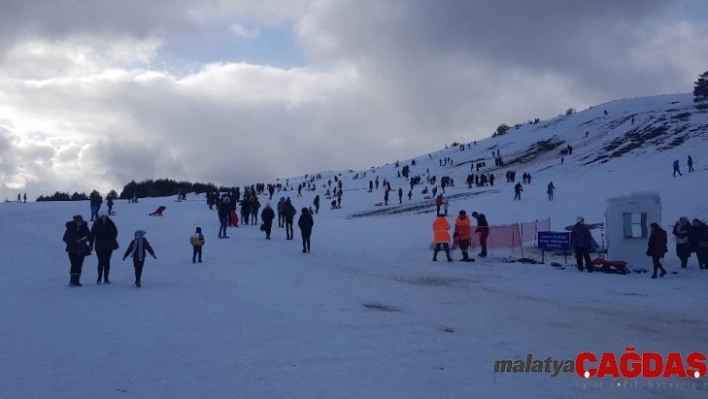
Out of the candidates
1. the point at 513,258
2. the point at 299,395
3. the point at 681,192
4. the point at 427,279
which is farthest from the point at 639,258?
the point at 681,192

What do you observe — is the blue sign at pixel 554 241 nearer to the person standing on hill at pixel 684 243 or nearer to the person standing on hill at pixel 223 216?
the person standing on hill at pixel 684 243

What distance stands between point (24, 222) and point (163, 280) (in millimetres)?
20108

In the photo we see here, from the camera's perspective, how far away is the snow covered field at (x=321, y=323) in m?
6.89

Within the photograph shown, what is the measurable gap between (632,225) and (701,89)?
79.9m

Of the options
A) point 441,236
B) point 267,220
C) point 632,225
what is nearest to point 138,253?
point 441,236

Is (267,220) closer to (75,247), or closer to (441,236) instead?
(441,236)

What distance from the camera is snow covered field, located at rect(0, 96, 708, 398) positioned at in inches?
271

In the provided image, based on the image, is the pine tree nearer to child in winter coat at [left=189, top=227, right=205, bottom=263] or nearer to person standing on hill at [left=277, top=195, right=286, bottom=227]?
person standing on hill at [left=277, top=195, right=286, bottom=227]

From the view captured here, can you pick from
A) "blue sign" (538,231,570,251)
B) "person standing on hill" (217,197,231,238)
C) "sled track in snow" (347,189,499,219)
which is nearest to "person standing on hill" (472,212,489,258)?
"blue sign" (538,231,570,251)

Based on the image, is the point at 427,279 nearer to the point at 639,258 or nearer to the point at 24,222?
the point at 639,258

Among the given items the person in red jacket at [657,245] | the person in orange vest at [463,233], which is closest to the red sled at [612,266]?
the person in red jacket at [657,245]

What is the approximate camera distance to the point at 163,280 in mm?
14734

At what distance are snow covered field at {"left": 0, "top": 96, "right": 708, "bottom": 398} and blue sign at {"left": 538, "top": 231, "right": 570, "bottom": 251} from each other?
5.47 ft

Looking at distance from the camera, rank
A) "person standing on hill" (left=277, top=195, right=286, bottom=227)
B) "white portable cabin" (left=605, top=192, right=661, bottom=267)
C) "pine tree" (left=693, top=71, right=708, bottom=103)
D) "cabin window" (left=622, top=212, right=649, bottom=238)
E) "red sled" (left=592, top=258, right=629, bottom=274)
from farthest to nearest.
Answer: "pine tree" (left=693, top=71, right=708, bottom=103) → "person standing on hill" (left=277, top=195, right=286, bottom=227) → "cabin window" (left=622, top=212, right=649, bottom=238) → "white portable cabin" (left=605, top=192, right=661, bottom=267) → "red sled" (left=592, top=258, right=629, bottom=274)
